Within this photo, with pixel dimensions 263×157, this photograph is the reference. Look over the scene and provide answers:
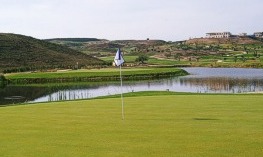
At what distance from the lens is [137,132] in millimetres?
15125

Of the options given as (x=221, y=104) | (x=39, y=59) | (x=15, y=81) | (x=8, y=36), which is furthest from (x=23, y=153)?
(x=8, y=36)

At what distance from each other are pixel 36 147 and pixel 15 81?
78.1 meters

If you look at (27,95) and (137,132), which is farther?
(27,95)

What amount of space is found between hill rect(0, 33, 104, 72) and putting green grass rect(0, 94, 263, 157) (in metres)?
100

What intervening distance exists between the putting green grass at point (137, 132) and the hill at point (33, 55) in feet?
329

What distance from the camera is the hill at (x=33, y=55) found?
132 m

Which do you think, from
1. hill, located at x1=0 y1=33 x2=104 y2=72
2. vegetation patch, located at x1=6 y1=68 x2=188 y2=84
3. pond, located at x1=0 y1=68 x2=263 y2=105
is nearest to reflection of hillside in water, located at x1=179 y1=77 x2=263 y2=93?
pond, located at x1=0 y1=68 x2=263 y2=105

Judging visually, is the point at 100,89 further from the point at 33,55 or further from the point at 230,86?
A: the point at 33,55

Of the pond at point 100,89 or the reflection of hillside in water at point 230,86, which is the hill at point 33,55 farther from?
the reflection of hillside in water at point 230,86

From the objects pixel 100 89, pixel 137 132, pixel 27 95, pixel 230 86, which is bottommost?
pixel 27 95

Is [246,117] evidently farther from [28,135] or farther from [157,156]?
[28,135]

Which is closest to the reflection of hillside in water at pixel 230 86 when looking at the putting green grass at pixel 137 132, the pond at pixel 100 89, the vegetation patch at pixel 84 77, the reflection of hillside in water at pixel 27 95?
the pond at pixel 100 89

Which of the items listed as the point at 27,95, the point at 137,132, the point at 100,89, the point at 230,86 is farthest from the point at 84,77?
the point at 137,132

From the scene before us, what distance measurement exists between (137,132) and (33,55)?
449ft
